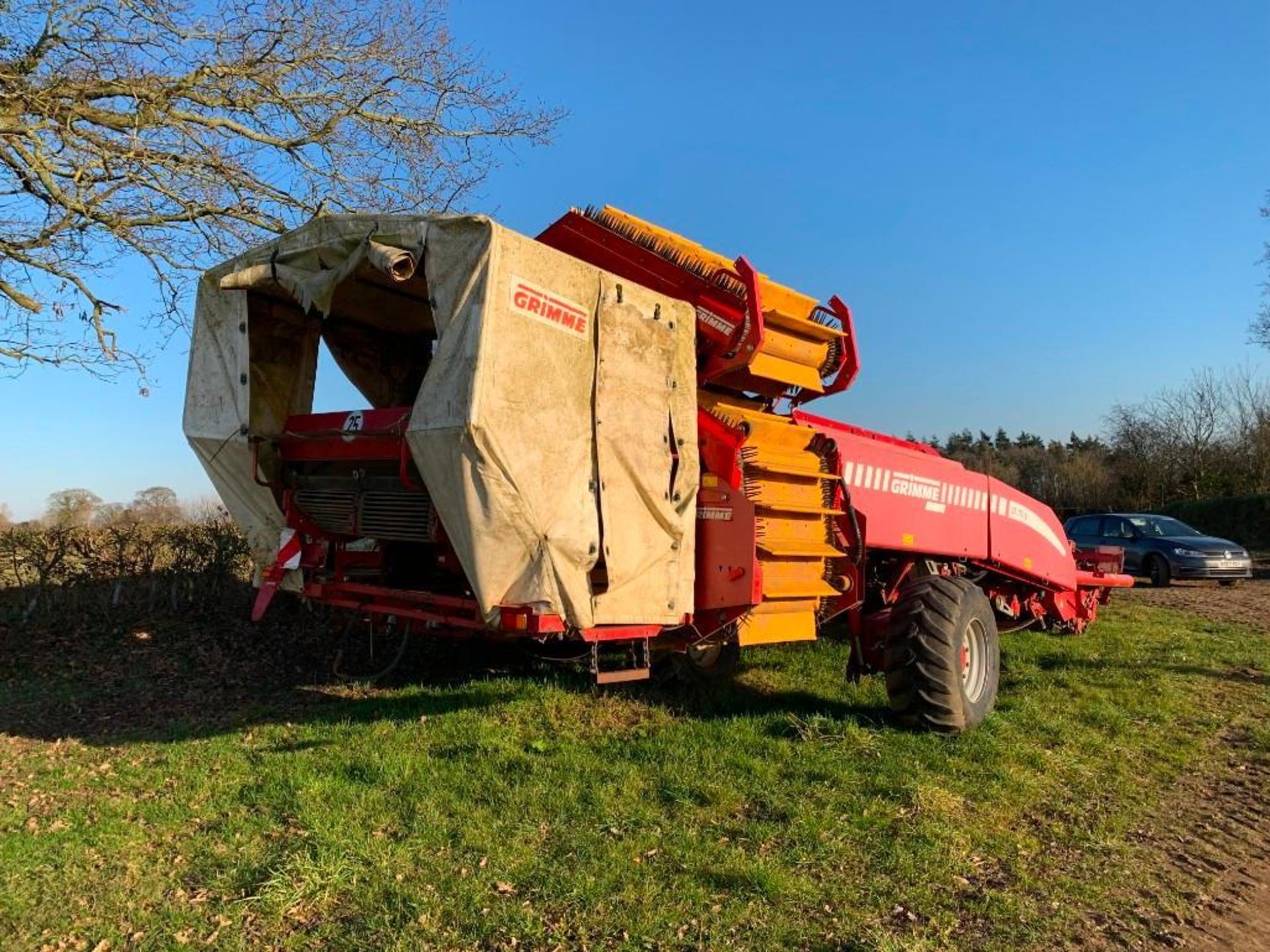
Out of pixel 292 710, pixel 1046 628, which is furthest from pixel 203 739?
pixel 1046 628

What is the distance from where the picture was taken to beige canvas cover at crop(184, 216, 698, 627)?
4023 mm

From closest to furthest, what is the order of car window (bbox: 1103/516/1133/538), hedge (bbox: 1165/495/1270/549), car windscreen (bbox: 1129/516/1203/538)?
car windscreen (bbox: 1129/516/1203/538) < car window (bbox: 1103/516/1133/538) < hedge (bbox: 1165/495/1270/549)

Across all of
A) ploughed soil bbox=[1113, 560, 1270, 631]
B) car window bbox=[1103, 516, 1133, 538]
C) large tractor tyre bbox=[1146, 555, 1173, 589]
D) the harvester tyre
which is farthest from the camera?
car window bbox=[1103, 516, 1133, 538]

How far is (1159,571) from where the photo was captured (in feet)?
59.4

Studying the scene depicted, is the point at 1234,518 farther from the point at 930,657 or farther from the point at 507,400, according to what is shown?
the point at 507,400

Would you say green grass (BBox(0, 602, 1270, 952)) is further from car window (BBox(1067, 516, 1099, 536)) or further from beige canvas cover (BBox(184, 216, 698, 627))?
car window (BBox(1067, 516, 1099, 536))

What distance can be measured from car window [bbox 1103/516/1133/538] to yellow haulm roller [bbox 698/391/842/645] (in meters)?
15.9

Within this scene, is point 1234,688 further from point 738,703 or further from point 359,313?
point 359,313

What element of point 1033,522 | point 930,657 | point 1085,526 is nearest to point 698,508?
point 930,657

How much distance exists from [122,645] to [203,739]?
3297mm

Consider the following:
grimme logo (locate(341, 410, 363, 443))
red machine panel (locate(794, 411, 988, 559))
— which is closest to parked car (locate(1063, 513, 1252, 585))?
red machine panel (locate(794, 411, 988, 559))

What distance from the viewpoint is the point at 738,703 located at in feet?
21.6

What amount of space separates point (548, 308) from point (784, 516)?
87.3 inches

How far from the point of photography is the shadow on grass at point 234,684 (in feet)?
20.4
